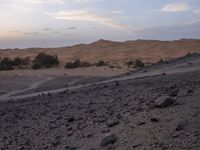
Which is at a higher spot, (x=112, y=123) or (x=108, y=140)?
(x=112, y=123)

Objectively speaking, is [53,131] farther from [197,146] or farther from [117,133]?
[197,146]

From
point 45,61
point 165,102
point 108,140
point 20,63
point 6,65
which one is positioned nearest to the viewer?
point 108,140

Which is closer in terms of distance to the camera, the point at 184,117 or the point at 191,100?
the point at 184,117

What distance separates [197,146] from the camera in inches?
313

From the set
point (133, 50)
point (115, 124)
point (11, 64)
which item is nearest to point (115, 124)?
point (115, 124)

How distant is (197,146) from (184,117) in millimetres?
1419

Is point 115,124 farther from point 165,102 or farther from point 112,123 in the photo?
point 165,102

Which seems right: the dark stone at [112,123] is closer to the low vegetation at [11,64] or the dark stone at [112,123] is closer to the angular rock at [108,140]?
the angular rock at [108,140]

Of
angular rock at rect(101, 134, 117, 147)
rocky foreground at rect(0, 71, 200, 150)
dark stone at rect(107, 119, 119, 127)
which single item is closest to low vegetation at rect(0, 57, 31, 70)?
rocky foreground at rect(0, 71, 200, 150)

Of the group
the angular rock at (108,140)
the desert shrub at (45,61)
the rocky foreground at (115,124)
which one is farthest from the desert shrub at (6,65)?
the angular rock at (108,140)

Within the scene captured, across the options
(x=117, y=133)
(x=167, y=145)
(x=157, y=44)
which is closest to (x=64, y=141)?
(x=117, y=133)

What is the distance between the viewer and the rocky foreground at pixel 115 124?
28.8ft

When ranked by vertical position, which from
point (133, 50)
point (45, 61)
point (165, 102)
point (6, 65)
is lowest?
point (6, 65)

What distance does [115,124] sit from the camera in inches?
404
